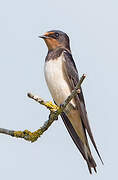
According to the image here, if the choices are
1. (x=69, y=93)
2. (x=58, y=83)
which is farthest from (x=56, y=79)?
(x=69, y=93)

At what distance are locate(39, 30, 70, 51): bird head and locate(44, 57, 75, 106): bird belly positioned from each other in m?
0.57

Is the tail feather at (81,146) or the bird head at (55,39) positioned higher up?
the bird head at (55,39)

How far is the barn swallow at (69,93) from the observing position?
25.5 feet

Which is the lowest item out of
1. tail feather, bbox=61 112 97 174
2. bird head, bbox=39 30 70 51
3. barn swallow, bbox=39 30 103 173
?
tail feather, bbox=61 112 97 174

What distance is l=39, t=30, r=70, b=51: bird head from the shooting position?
841 centimetres

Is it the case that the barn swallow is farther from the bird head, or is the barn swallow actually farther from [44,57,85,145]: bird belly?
the bird head

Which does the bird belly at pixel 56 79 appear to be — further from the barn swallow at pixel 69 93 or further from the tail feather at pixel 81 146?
the tail feather at pixel 81 146

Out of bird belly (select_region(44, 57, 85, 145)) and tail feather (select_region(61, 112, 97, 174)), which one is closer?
tail feather (select_region(61, 112, 97, 174))

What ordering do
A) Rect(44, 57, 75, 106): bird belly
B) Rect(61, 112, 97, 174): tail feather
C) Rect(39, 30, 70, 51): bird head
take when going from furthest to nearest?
Rect(39, 30, 70, 51): bird head, Rect(44, 57, 75, 106): bird belly, Rect(61, 112, 97, 174): tail feather

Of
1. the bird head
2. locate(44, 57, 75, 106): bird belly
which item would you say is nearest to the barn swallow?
locate(44, 57, 75, 106): bird belly

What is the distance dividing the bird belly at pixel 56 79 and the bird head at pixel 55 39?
0.57 m

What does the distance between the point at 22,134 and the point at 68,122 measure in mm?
2297

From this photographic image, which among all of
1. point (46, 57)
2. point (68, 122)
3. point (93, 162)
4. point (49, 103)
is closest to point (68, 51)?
point (46, 57)

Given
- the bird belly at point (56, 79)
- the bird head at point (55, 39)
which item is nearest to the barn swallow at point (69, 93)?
the bird belly at point (56, 79)
